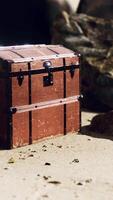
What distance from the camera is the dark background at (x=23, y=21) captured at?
13.0m

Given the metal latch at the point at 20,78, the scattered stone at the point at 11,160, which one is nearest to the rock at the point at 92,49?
the metal latch at the point at 20,78

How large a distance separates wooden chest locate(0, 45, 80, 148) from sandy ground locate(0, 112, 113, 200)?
0.19 meters

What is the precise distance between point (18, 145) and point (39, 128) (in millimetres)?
394

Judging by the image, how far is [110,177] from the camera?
20.2ft

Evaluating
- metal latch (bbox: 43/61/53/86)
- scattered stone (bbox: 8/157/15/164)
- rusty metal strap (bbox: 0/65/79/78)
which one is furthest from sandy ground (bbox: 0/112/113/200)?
rusty metal strap (bbox: 0/65/79/78)

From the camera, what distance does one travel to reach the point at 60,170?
634 centimetres

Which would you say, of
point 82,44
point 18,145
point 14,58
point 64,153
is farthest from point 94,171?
point 82,44

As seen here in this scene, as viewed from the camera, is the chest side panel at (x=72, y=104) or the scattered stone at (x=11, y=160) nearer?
the scattered stone at (x=11, y=160)

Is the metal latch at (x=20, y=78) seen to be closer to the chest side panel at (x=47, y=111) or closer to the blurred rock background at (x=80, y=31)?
the chest side panel at (x=47, y=111)

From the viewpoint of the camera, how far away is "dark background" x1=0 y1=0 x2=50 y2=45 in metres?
13.0

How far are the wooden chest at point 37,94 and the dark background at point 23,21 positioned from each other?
203 inches

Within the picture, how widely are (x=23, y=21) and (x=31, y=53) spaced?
592 cm

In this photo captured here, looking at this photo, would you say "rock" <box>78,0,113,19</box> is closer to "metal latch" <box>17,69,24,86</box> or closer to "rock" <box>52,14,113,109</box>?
"rock" <box>52,14,113,109</box>

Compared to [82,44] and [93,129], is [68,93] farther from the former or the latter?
[82,44]
